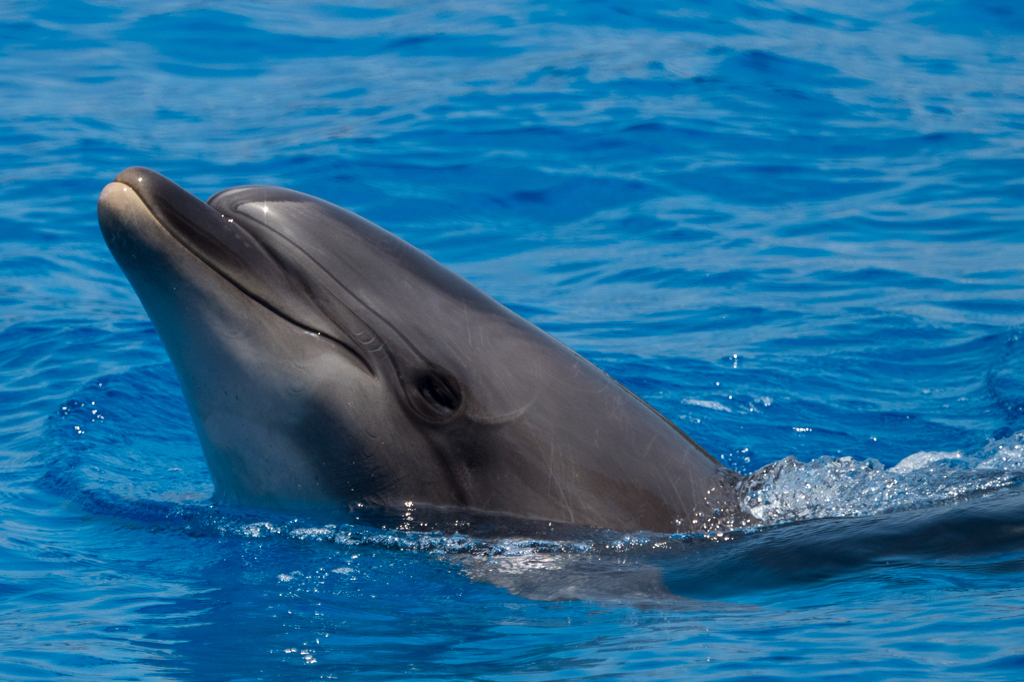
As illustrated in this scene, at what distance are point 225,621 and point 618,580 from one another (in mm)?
1570

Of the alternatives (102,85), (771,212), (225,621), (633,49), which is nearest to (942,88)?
(633,49)

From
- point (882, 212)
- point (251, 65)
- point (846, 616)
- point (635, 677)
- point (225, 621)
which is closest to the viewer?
point (635, 677)

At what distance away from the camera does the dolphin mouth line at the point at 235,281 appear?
492 cm

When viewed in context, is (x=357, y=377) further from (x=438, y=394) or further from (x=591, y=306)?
(x=591, y=306)

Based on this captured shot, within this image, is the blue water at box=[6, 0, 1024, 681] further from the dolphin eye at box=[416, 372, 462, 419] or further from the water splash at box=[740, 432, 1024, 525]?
the dolphin eye at box=[416, 372, 462, 419]

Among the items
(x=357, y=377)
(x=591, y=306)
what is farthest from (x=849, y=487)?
(x=591, y=306)

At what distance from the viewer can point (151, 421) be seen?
9.25m

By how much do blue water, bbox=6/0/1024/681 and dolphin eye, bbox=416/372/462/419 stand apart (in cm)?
53

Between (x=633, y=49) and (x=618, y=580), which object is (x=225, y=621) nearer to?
(x=618, y=580)

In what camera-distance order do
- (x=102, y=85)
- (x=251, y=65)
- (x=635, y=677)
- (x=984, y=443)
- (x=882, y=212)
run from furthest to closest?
(x=251, y=65), (x=102, y=85), (x=882, y=212), (x=984, y=443), (x=635, y=677)

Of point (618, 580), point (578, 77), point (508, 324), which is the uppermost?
point (578, 77)

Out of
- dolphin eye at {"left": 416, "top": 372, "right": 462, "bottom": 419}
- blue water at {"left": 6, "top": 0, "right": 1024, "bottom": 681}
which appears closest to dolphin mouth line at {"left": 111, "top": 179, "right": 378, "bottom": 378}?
dolphin eye at {"left": 416, "top": 372, "right": 462, "bottom": 419}

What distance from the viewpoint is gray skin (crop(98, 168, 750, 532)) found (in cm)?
500

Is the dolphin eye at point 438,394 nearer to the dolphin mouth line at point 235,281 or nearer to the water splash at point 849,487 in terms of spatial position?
the dolphin mouth line at point 235,281
